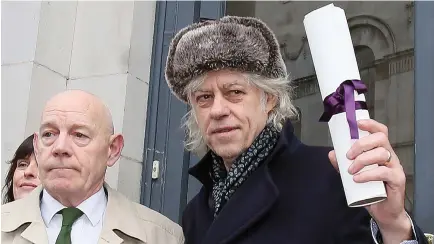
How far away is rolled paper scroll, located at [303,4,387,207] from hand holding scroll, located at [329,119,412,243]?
0.02m

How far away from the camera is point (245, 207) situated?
1.86 metres

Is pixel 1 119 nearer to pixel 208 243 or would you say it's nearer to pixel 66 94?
pixel 66 94

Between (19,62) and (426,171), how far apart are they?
6.56 feet

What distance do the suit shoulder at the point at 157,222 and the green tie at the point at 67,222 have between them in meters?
0.23

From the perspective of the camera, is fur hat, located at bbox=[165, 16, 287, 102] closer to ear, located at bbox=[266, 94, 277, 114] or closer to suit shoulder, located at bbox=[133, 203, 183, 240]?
ear, located at bbox=[266, 94, 277, 114]

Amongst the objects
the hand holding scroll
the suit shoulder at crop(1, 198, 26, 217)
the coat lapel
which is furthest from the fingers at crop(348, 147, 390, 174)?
the suit shoulder at crop(1, 198, 26, 217)

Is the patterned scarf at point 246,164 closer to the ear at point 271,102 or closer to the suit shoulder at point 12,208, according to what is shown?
the ear at point 271,102

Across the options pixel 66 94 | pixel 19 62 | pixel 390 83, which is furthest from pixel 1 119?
pixel 390 83

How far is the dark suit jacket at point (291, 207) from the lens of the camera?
1.74 metres

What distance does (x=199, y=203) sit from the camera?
2154mm

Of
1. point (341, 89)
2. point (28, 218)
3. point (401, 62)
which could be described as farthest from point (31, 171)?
point (401, 62)

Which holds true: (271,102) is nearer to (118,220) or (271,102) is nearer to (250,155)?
(250,155)

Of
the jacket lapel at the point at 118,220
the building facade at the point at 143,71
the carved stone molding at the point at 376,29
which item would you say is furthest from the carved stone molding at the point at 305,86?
the jacket lapel at the point at 118,220

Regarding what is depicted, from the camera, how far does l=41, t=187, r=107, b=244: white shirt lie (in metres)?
1.89
